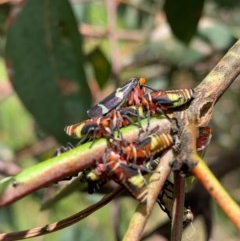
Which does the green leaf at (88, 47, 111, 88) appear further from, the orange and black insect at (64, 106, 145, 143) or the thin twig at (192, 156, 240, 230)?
the thin twig at (192, 156, 240, 230)

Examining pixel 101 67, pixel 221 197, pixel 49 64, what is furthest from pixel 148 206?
pixel 101 67

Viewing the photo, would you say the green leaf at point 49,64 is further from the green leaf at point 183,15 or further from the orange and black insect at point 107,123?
the orange and black insect at point 107,123

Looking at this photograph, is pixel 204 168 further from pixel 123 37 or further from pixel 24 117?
pixel 24 117

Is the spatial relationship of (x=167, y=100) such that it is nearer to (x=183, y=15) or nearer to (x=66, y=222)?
(x=66, y=222)

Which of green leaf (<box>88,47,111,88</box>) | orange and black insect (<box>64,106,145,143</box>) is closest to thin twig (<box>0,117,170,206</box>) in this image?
orange and black insect (<box>64,106,145,143</box>)

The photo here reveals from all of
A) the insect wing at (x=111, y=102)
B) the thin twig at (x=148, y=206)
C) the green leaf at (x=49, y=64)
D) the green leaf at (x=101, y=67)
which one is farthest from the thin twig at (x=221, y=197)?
the green leaf at (x=101, y=67)
